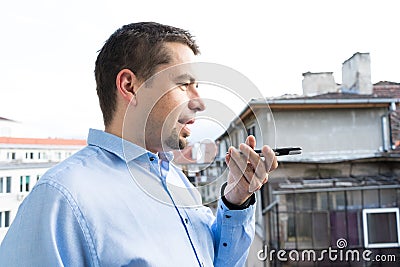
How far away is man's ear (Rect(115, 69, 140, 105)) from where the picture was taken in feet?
1.56

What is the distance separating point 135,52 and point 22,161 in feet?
2.44

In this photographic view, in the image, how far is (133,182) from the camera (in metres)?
0.48

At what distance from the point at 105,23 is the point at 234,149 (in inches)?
31.6

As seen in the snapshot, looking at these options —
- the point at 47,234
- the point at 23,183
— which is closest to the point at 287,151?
the point at 47,234

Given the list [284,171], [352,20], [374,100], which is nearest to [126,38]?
[352,20]

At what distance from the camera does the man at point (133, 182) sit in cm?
39

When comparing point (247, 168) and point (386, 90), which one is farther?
point (386, 90)

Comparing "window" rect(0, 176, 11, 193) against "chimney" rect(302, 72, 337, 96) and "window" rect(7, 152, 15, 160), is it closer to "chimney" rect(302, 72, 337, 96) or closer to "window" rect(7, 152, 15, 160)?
"window" rect(7, 152, 15, 160)

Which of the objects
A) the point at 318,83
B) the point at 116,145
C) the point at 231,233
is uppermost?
the point at 318,83

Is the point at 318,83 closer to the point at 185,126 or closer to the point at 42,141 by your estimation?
the point at 42,141

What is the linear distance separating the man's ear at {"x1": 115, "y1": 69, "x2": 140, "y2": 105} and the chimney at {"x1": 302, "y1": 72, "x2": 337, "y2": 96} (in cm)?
165

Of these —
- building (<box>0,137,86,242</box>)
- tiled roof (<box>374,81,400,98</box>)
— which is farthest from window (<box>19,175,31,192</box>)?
tiled roof (<box>374,81,400,98</box>)

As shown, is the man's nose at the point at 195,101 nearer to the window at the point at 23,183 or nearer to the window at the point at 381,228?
the window at the point at 23,183

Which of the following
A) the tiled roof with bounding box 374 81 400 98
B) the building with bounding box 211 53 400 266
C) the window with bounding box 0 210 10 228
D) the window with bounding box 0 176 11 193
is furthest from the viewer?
the tiled roof with bounding box 374 81 400 98
